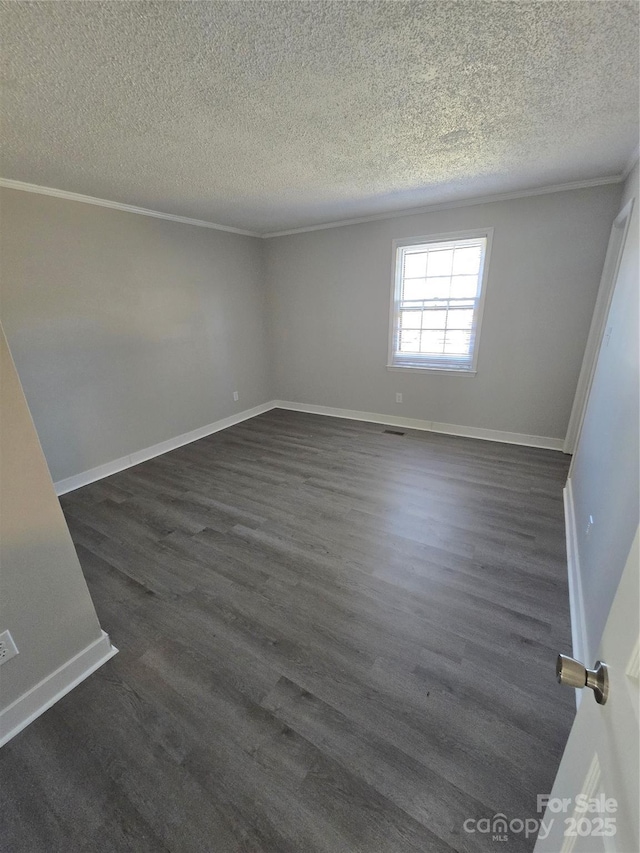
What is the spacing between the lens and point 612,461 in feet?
5.38

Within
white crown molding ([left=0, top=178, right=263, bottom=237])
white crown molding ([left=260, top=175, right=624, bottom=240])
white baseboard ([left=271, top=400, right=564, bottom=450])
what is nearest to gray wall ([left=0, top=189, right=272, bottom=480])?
white crown molding ([left=0, top=178, right=263, bottom=237])

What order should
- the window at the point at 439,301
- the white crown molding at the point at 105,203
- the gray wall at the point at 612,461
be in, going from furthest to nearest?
1. the window at the point at 439,301
2. the white crown molding at the point at 105,203
3. the gray wall at the point at 612,461

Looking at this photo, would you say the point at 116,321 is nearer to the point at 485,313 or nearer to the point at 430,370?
the point at 430,370

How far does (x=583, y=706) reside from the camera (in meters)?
0.67

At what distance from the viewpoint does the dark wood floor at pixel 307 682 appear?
111 centimetres

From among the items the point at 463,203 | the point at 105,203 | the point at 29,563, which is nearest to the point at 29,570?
the point at 29,563

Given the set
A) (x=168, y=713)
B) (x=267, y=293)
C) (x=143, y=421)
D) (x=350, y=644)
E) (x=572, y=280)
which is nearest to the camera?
(x=168, y=713)

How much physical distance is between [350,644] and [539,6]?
2.58 metres

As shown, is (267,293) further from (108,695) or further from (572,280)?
(108,695)

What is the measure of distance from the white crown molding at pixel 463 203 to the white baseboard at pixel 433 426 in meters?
2.32

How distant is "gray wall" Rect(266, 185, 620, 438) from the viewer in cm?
320

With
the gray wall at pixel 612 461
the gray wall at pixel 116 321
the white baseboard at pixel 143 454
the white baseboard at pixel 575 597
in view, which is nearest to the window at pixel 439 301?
the gray wall at pixel 612 461

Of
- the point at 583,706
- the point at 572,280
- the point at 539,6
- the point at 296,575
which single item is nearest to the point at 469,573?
the point at 296,575

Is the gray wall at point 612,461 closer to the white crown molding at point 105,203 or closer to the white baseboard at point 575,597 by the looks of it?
the white baseboard at point 575,597
